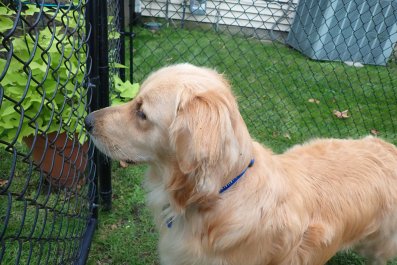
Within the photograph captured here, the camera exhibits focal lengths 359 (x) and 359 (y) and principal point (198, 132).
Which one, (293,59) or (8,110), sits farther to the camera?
(293,59)

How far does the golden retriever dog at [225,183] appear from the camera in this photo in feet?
5.22

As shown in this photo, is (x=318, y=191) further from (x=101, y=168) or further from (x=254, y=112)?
(x=254, y=112)

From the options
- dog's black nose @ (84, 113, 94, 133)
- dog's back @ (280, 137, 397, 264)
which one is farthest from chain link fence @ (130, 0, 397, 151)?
dog's black nose @ (84, 113, 94, 133)

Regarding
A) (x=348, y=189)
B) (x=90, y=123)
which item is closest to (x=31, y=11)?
(x=90, y=123)

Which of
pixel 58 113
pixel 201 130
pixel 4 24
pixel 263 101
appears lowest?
pixel 263 101

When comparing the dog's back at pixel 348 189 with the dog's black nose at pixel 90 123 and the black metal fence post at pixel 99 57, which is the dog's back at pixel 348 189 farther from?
the black metal fence post at pixel 99 57

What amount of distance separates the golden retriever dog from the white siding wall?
18.9ft

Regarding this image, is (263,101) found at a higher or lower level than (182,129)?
lower

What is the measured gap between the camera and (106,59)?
2275 millimetres

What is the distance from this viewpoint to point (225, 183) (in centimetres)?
170

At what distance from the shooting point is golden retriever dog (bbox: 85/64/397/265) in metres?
1.59

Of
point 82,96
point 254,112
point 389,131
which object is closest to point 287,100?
point 254,112

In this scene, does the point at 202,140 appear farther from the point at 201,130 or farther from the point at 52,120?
the point at 52,120

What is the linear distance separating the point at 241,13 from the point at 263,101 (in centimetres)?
352
